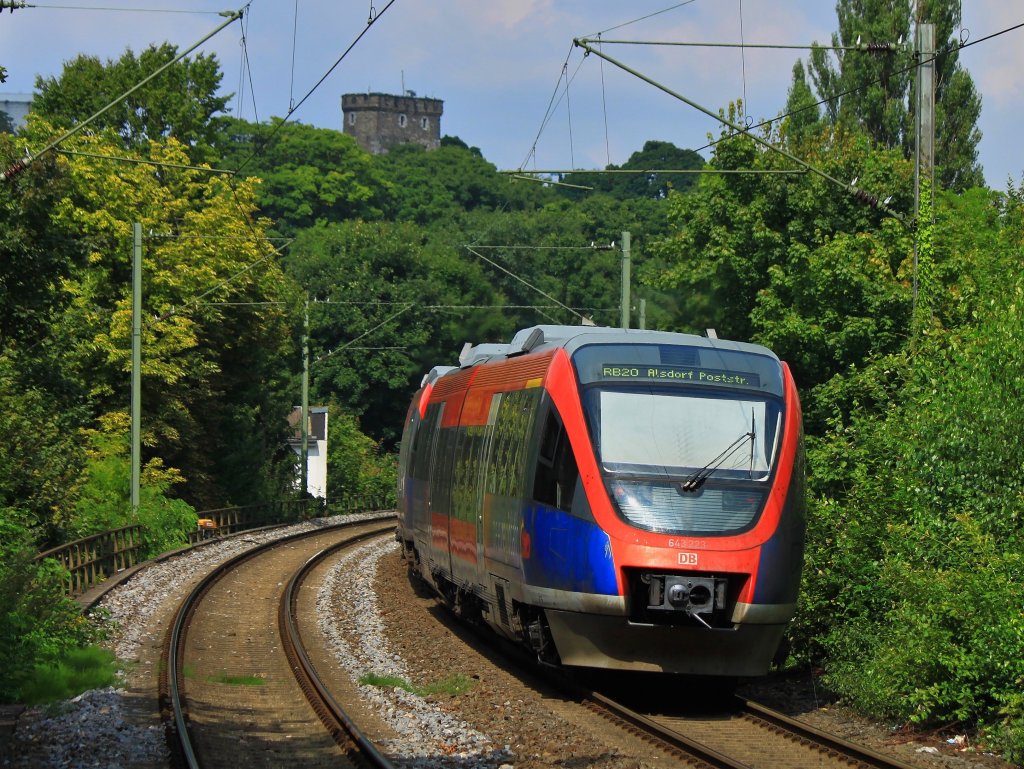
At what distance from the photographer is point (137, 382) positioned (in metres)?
32.4

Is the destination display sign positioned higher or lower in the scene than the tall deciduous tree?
lower

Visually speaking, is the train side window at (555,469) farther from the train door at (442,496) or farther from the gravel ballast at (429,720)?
the train door at (442,496)

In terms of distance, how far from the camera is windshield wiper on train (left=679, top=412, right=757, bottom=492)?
1280 centimetres

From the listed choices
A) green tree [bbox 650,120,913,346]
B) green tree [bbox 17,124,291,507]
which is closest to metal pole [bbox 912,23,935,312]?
green tree [bbox 650,120,913,346]

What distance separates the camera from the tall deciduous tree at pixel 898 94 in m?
39.7

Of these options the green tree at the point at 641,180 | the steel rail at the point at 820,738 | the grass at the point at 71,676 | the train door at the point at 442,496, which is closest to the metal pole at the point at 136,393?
the train door at the point at 442,496

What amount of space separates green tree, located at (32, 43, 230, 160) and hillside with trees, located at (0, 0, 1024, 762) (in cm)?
13

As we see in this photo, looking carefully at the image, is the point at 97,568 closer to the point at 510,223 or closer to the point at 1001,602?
the point at 1001,602

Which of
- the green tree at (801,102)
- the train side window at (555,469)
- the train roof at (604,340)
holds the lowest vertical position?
the train side window at (555,469)

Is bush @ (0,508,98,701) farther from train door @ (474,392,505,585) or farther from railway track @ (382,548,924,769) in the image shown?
railway track @ (382,548,924,769)

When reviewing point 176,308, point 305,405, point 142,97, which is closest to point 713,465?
point 176,308

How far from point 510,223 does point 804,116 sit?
54139 mm

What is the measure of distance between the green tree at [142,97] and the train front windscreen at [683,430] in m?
45.5

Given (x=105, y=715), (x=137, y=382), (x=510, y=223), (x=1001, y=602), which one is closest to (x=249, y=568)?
(x=137, y=382)
